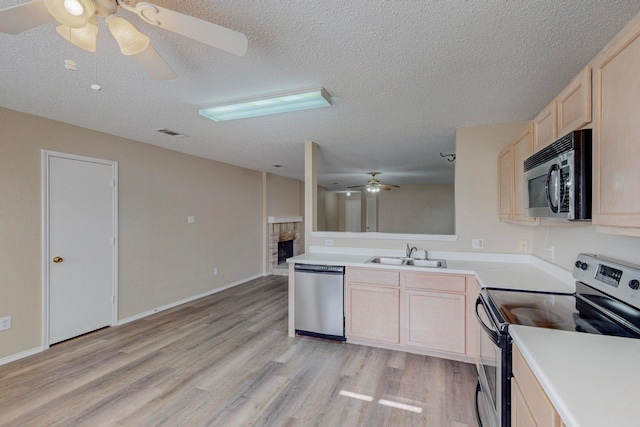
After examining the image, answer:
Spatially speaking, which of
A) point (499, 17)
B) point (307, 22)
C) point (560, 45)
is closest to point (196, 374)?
point (307, 22)

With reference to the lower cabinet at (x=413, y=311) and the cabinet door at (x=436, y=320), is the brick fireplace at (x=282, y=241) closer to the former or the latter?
the lower cabinet at (x=413, y=311)

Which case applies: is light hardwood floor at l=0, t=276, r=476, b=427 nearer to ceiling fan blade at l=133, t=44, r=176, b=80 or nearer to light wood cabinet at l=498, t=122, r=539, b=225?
Answer: light wood cabinet at l=498, t=122, r=539, b=225

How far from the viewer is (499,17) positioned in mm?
1496

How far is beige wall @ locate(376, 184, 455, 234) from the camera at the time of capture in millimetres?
9164

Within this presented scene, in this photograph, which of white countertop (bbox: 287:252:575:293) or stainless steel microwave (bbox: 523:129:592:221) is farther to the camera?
white countertop (bbox: 287:252:575:293)

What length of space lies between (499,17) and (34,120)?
13.2ft

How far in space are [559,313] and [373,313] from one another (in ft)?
5.65

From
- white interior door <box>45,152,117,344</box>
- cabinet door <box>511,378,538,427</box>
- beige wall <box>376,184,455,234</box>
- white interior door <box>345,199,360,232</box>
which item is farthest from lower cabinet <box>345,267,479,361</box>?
white interior door <box>345,199,360,232</box>

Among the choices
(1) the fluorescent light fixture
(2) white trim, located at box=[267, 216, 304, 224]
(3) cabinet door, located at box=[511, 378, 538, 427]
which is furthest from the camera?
(2) white trim, located at box=[267, 216, 304, 224]

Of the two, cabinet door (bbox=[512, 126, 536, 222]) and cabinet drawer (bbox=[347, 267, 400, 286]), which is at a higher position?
cabinet door (bbox=[512, 126, 536, 222])

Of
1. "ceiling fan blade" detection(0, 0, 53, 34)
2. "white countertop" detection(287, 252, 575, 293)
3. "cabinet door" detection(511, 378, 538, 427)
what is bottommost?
"cabinet door" detection(511, 378, 538, 427)

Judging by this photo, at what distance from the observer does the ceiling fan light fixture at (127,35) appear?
50.7 inches

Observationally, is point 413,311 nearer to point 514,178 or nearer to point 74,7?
point 514,178

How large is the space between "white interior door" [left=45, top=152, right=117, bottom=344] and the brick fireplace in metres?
3.39
